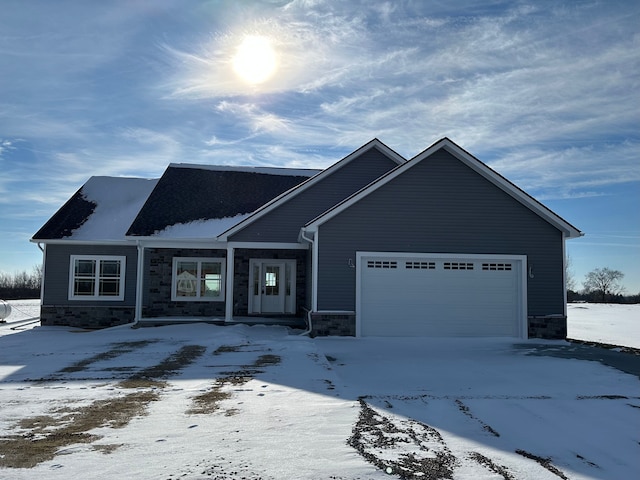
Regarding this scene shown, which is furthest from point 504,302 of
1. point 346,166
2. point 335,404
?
point 335,404

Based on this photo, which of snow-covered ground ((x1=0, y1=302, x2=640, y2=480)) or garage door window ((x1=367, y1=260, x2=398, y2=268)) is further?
garage door window ((x1=367, y1=260, x2=398, y2=268))

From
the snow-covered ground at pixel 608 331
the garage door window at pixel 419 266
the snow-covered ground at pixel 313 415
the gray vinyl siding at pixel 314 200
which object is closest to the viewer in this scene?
the snow-covered ground at pixel 313 415

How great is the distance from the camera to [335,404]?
22.1ft

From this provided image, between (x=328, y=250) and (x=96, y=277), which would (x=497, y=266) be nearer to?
(x=328, y=250)

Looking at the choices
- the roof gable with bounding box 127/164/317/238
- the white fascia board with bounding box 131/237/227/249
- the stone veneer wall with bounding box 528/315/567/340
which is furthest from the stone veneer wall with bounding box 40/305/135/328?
the stone veneer wall with bounding box 528/315/567/340

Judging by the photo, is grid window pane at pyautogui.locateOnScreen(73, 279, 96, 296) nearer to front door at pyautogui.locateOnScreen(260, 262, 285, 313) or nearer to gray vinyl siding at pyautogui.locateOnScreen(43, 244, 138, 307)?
gray vinyl siding at pyautogui.locateOnScreen(43, 244, 138, 307)

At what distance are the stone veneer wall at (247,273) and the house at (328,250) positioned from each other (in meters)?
0.04

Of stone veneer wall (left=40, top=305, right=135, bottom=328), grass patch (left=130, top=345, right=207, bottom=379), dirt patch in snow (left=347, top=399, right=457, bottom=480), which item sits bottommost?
grass patch (left=130, top=345, right=207, bottom=379)

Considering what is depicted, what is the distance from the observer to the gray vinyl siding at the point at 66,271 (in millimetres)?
17812

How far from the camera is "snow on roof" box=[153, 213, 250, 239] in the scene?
16641 mm

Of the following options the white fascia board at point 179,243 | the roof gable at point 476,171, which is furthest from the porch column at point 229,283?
the roof gable at point 476,171

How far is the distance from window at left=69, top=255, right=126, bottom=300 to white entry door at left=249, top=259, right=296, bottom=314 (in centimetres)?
471

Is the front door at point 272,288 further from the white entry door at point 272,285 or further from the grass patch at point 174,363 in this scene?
the grass patch at point 174,363

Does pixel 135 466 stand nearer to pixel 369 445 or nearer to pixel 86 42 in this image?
pixel 369 445
